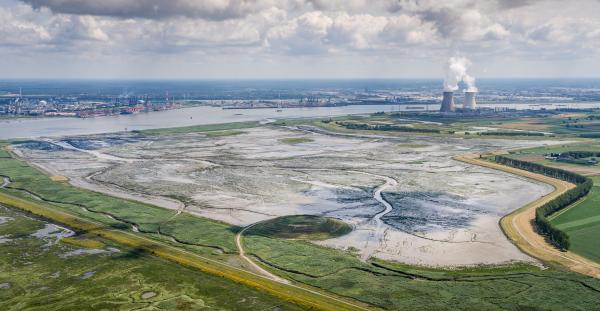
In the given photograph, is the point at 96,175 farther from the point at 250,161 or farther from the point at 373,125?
the point at 373,125

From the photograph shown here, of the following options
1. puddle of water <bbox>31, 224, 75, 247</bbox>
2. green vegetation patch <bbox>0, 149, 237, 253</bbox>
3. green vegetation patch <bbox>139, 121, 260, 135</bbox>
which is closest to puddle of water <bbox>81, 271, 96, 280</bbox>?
green vegetation patch <bbox>0, 149, 237, 253</bbox>

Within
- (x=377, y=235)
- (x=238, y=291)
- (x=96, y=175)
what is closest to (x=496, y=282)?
(x=377, y=235)

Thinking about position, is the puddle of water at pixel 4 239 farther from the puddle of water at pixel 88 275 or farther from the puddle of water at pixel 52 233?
the puddle of water at pixel 88 275

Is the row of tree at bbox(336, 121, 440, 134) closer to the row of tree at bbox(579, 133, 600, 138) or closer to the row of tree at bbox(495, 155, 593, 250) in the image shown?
the row of tree at bbox(579, 133, 600, 138)

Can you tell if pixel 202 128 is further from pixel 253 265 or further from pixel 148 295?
pixel 148 295

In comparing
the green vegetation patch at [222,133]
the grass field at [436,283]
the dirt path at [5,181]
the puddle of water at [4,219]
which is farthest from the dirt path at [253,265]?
the green vegetation patch at [222,133]
